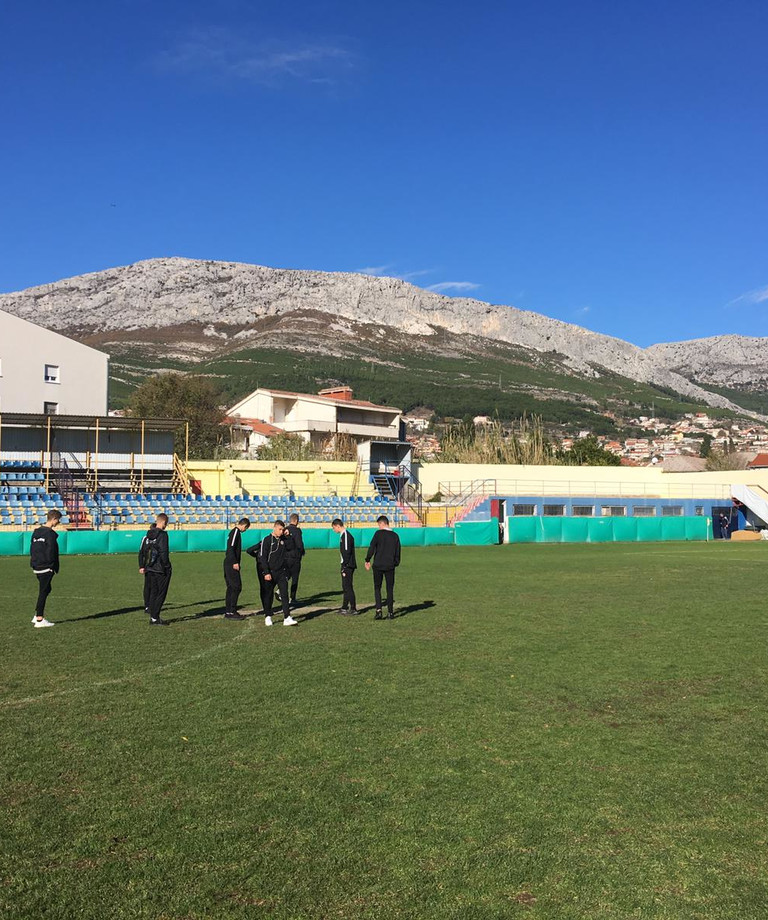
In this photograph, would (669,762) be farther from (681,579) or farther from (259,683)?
(681,579)

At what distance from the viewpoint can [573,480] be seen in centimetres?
6800

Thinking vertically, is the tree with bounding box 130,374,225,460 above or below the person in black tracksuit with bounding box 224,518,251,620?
above

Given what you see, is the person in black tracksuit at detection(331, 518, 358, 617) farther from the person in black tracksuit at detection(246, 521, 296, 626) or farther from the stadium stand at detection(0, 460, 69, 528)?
the stadium stand at detection(0, 460, 69, 528)

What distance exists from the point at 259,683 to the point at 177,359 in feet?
568

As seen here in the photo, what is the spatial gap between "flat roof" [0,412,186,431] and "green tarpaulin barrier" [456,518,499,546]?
55.5 ft

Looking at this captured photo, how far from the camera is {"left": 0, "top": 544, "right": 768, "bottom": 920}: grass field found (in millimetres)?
4867

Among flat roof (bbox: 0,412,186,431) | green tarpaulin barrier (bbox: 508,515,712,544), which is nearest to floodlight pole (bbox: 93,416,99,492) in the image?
flat roof (bbox: 0,412,186,431)

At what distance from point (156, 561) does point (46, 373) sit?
154ft

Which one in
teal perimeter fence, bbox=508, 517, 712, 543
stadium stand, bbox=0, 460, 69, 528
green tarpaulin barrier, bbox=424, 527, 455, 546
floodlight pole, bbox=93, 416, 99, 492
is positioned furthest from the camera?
floodlight pole, bbox=93, 416, 99, 492

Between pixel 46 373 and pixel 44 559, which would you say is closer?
A: pixel 44 559

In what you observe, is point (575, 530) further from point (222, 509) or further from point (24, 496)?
point (24, 496)

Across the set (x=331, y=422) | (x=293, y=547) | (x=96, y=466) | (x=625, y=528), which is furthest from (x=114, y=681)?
(x=331, y=422)

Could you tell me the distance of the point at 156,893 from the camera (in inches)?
189

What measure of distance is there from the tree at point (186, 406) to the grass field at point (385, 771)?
63.8 metres
